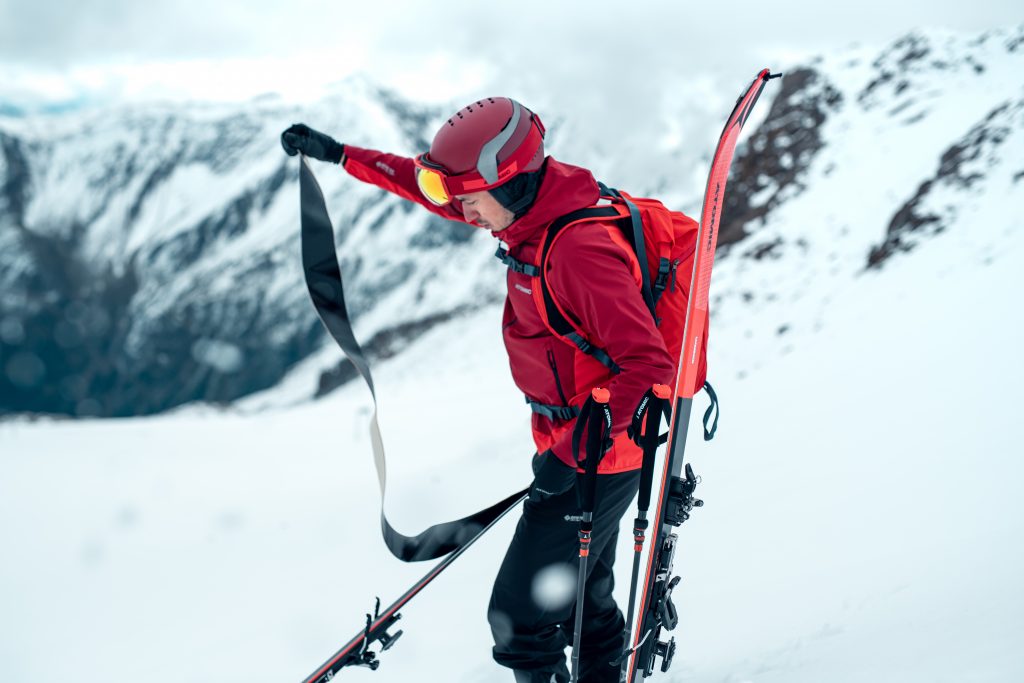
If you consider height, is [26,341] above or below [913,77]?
above

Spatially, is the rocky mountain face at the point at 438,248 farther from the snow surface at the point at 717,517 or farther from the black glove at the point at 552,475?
the black glove at the point at 552,475

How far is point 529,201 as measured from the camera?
2.79m

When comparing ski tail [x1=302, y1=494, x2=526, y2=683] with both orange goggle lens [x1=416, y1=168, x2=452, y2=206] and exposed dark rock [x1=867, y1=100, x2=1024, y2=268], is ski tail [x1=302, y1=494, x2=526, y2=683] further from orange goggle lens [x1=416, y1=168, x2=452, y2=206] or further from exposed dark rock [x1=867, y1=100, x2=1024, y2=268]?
exposed dark rock [x1=867, y1=100, x2=1024, y2=268]

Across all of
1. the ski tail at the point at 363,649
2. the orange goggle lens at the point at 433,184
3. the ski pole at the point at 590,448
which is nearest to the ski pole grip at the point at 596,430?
the ski pole at the point at 590,448

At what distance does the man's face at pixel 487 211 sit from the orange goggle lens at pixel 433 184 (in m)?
0.08

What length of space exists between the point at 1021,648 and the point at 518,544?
1.97 metres

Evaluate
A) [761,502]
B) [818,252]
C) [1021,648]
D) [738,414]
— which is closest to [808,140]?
[818,252]

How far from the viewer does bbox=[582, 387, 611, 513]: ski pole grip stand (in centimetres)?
246

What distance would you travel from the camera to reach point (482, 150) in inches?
107

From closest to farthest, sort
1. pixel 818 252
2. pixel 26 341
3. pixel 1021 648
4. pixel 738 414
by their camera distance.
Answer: pixel 1021 648
pixel 738 414
pixel 818 252
pixel 26 341

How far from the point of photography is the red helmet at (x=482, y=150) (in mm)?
2727

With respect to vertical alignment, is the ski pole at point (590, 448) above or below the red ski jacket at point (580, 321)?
below

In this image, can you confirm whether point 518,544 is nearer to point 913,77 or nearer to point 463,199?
point 463,199

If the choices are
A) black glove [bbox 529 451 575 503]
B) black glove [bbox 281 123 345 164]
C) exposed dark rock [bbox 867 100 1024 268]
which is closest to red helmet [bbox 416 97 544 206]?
black glove [bbox 529 451 575 503]
